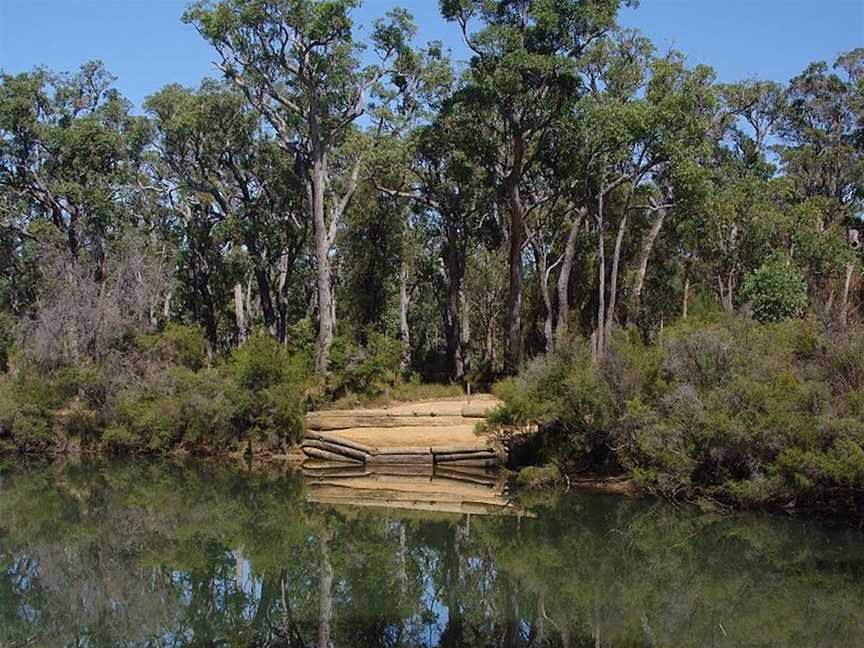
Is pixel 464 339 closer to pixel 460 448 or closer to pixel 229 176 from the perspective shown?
pixel 229 176

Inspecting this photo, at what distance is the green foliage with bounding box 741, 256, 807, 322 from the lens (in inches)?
1117

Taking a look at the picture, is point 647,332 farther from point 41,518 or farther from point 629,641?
point 629,641

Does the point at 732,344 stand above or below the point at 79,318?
below

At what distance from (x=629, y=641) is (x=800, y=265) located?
92.3 ft

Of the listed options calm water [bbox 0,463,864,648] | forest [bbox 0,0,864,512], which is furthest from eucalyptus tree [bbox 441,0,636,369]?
calm water [bbox 0,463,864,648]

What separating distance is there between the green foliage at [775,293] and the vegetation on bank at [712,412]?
912cm

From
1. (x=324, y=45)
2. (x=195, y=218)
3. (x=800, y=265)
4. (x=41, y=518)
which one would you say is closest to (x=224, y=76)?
(x=324, y=45)

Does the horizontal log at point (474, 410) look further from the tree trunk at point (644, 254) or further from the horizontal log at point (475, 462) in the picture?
the tree trunk at point (644, 254)

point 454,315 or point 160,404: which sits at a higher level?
point 454,315

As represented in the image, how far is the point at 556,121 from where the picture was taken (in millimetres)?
27859

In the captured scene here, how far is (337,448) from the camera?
81.1 ft

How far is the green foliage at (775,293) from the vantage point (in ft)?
93.1

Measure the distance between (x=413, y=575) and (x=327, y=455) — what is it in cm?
1103

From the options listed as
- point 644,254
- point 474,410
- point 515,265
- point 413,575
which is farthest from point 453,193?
point 413,575
